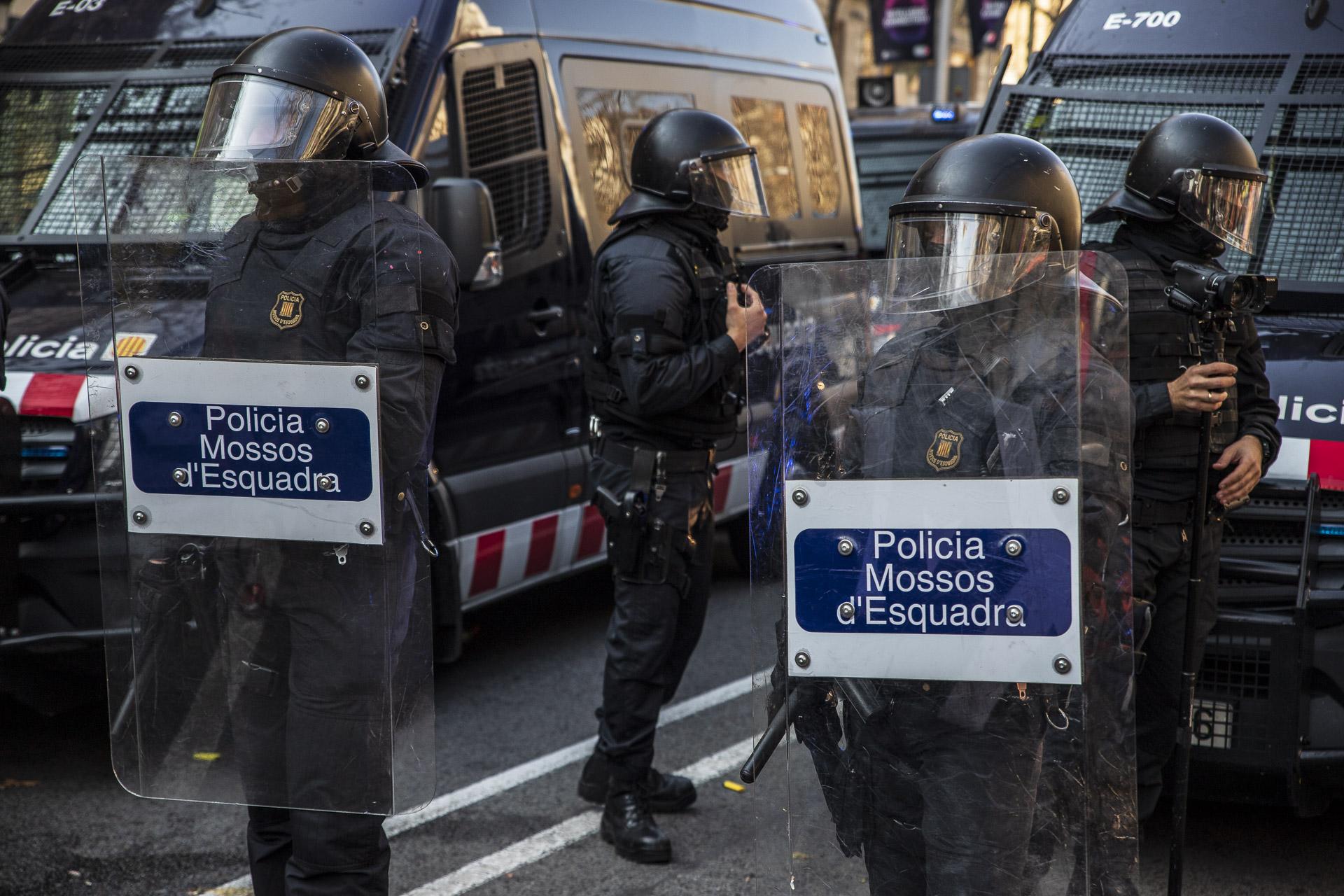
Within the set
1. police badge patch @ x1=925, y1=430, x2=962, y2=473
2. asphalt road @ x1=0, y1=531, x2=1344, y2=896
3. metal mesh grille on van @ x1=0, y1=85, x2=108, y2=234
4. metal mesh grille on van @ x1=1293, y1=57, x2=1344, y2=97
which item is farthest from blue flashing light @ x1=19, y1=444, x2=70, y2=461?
metal mesh grille on van @ x1=1293, y1=57, x2=1344, y2=97

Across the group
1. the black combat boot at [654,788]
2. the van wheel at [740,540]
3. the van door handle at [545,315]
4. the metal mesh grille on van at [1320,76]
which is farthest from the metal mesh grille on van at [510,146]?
the metal mesh grille on van at [1320,76]

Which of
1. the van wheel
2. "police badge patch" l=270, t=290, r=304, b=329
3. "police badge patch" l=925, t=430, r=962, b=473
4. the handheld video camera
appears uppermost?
"police badge patch" l=270, t=290, r=304, b=329

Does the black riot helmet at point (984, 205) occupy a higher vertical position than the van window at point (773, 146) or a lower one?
higher

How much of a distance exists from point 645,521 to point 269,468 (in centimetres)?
148

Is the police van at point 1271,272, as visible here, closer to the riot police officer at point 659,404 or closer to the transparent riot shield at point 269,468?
the riot police officer at point 659,404

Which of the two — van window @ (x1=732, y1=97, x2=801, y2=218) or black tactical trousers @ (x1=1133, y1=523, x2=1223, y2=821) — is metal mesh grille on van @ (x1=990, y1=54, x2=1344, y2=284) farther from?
van window @ (x1=732, y1=97, x2=801, y2=218)

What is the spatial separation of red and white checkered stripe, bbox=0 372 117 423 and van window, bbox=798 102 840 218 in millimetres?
4196

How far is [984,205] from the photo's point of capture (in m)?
2.62

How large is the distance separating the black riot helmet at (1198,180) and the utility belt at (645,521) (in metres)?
1.37

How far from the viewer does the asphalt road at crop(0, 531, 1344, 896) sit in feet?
12.1

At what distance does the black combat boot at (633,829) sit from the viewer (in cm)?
382

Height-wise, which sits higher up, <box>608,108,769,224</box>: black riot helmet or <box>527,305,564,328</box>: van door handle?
<box>608,108,769,224</box>: black riot helmet

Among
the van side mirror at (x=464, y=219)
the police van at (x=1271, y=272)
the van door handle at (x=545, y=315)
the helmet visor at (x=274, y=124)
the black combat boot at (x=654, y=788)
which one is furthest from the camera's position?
the van door handle at (x=545, y=315)

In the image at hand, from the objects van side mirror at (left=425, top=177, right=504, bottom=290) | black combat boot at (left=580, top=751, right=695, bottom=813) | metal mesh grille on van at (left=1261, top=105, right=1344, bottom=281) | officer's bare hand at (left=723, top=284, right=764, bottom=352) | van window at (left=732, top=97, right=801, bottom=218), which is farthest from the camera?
van window at (left=732, top=97, right=801, bottom=218)
